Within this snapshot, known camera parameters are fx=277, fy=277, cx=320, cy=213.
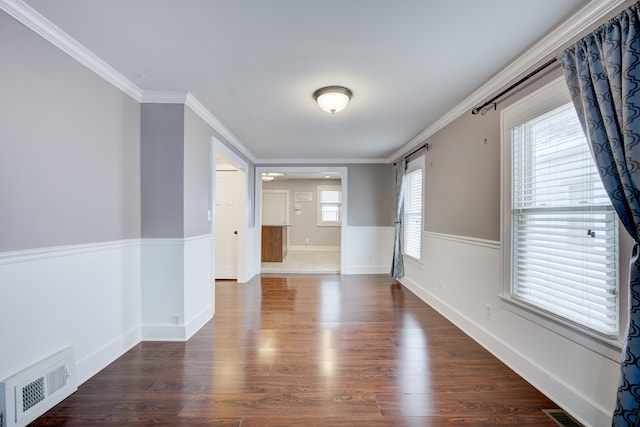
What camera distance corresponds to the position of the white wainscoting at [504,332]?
161 cm

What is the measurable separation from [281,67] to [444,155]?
2.31 metres

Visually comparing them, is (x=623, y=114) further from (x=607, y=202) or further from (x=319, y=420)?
(x=319, y=420)

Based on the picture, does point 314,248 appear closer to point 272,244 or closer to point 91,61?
point 272,244

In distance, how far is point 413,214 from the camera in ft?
15.4

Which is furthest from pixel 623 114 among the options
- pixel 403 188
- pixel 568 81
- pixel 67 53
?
pixel 403 188

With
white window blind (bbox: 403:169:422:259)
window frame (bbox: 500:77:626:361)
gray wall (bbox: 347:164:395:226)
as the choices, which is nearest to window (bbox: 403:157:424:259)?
white window blind (bbox: 403:169:422:259)

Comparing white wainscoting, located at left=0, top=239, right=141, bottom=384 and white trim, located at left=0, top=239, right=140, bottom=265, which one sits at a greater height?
white trim, located at left=0, top=239, right=140, bottom=265

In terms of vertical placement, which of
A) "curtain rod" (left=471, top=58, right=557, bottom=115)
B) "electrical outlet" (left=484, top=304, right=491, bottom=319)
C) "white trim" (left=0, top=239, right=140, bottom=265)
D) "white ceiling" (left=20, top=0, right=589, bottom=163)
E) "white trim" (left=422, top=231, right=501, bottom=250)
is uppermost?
"white ceiling" (left=20, top=0, right=589, bottom=163)

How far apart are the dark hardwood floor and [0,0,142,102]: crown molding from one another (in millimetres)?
2357

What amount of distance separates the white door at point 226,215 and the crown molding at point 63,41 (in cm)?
259

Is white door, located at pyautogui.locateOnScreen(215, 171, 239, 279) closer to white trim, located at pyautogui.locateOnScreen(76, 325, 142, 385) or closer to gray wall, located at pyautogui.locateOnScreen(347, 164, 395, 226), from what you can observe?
gray wall, located at pyautogui.locateOnScreen(347, 164, 395, 226)

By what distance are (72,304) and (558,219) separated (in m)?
3.45

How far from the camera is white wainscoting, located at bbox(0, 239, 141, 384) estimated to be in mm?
1612

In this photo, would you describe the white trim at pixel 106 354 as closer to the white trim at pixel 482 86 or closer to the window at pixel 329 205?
the white trim at pixel 482 86
